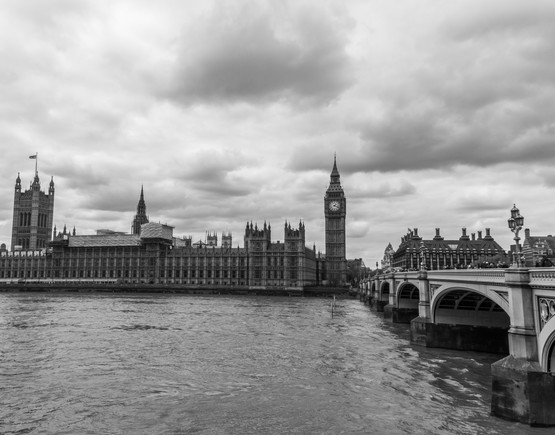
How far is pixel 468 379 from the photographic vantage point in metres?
25.7

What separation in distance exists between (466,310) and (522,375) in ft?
64.4

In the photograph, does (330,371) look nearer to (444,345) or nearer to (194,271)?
(444,345)

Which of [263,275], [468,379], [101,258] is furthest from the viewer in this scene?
[101,258]

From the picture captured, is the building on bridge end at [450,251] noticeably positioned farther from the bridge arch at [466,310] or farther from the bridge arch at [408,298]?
the bridge arch at [466,310]

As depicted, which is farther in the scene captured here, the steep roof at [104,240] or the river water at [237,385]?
the steep roof at [104,240]

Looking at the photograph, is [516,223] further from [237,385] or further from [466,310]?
[466,310]

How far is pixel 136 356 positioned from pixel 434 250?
118 m

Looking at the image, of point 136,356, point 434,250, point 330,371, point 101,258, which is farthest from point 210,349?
point 101,258

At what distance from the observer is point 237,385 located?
2380cm

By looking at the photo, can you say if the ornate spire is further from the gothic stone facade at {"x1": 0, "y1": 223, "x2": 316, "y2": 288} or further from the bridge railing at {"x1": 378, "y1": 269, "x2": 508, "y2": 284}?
the bridge railing at {"x1": 378, "y1": 269, "x2": 508, "y2": 284}

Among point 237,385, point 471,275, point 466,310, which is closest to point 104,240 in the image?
point 466,310

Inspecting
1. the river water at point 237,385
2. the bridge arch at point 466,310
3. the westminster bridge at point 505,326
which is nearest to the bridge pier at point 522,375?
the westminster bridge at point 505,326

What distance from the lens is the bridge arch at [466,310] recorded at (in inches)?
1353

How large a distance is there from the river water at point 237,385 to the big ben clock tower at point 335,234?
122938mm
